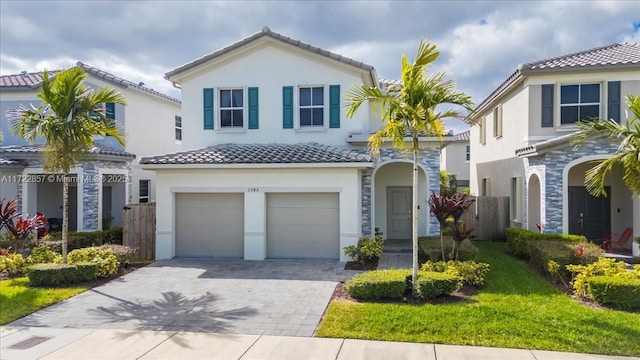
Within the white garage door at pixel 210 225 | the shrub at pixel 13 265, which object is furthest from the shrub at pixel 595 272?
the shrub at pixel 13 265

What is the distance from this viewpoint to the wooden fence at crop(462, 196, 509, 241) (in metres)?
19.5

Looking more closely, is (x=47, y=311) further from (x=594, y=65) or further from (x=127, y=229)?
(x=594, y=65)

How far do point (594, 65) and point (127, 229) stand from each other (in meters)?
18.1

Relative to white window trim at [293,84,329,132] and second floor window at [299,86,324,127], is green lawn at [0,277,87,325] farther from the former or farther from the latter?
second floor window at [299,86,324,127]

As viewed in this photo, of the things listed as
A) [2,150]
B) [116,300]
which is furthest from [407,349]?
[2,150]

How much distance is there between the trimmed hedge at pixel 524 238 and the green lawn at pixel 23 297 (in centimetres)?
1369

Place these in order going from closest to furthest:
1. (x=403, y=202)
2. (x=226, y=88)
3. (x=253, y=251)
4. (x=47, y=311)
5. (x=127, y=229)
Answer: (x=47, y=311)
(x=253, y=251)
(x=127, y=229)
(x=226, y=88)
(x=403, y=202)

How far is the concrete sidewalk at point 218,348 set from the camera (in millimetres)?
6781

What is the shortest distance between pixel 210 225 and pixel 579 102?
14501 mm

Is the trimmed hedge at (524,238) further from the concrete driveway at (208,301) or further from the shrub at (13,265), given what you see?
the shrub at (13,265)

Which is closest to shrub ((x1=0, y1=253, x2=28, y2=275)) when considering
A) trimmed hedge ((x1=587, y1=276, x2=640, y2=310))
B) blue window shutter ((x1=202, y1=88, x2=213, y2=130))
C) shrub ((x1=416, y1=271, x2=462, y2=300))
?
blue window shutter ((x1=202, y1=88, x2=213, y2=130))

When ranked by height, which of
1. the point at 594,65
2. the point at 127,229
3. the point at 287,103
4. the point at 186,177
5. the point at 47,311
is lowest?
the point at 47,311

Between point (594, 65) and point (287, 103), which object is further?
point (287, 103)

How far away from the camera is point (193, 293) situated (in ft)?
34.6
